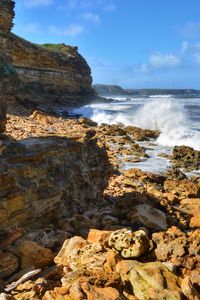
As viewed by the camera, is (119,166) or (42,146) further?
(119,166)

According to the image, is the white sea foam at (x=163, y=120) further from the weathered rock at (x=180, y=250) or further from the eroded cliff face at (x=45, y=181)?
the weathered rock at (x=180, y=250)

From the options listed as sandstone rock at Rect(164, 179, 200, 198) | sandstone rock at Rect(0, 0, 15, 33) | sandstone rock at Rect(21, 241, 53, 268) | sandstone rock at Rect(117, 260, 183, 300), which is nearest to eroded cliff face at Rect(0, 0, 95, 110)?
sandstone rock at Rect(0, 0, 15, 33)

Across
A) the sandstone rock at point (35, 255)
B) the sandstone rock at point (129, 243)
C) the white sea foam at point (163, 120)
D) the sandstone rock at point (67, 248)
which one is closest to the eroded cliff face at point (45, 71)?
the white sea foam at point (163, 120)

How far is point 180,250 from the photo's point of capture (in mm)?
6285

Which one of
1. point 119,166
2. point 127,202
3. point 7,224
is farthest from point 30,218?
point 119,166

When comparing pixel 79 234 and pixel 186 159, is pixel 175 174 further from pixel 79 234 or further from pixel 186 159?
pixel 79 234

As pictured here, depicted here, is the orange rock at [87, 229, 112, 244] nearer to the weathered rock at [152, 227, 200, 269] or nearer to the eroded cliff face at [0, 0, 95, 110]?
the weathered rock at [152, 227, 200, 269]

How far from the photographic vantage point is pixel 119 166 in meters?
15.2

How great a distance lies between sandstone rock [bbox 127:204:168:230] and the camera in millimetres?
8211

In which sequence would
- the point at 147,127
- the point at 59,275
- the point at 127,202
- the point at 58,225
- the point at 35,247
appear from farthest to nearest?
the point at 147,127 < the point at 127,202 < the point at 58,225 < the point at 35,247 < the point at 59,275

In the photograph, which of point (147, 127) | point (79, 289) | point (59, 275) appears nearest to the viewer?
point (79, 289)

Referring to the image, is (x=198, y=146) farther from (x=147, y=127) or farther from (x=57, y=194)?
(x=57, y=194)

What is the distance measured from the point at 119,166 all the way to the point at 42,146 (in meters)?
7.65

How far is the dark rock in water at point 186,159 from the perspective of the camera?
16.2 metres
